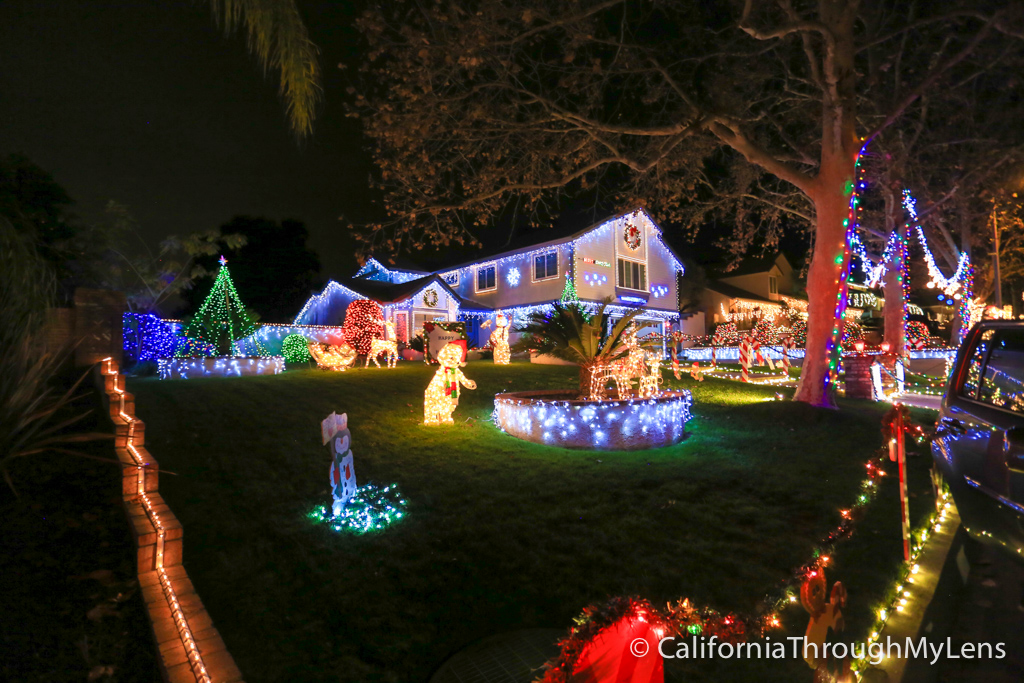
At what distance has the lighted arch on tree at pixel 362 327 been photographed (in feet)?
59.7

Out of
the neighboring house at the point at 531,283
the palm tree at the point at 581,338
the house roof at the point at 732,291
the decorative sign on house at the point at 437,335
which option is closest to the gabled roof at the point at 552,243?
the neighboring house at the point at 531,283

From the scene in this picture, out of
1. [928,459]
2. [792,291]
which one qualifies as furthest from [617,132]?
[792,291]

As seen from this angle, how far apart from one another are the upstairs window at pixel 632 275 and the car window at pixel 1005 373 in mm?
23802

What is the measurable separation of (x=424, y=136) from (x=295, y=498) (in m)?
7.92

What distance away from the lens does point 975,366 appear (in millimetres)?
4566

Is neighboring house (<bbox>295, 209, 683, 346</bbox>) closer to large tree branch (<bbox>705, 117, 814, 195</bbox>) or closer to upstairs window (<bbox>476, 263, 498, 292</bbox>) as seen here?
upstairs window (<bbox>476, 263, 498, 292</bbox>)

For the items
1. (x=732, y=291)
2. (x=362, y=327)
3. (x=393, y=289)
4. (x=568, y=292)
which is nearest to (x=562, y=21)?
(x=362, y=327)

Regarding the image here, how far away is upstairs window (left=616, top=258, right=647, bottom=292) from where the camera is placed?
2831 cm

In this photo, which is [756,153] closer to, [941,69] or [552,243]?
[941,69]

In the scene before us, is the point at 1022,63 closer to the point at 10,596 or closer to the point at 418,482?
the point at 418,482

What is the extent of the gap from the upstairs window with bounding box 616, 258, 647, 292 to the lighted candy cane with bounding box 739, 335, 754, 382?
997 centimetres

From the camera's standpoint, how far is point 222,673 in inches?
99.7

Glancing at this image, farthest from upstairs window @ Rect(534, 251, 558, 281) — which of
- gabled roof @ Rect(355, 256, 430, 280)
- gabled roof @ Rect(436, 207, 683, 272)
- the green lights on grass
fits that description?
the green lights on grass

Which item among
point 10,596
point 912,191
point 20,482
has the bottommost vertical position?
point 10,596
